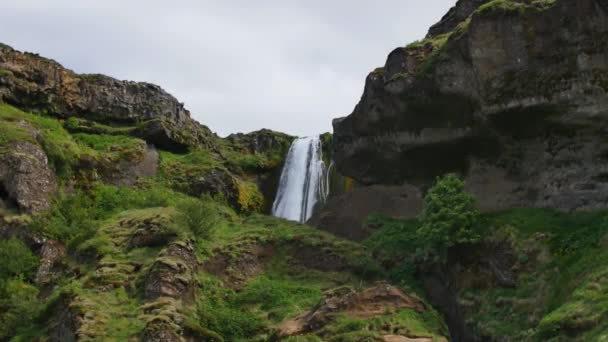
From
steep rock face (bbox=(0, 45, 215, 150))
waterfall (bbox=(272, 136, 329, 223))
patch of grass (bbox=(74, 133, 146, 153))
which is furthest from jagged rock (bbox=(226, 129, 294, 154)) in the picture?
patch of grass (bbox=(74, 133, 146, 153))

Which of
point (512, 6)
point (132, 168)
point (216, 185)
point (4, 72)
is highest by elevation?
point (512, 6)

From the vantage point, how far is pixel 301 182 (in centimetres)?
4938

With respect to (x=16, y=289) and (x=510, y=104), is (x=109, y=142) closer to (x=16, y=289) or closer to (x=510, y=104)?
(x=16, y=289)

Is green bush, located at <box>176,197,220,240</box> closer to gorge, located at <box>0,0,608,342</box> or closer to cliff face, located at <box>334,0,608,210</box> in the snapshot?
gorge, located at <box>0,0,608,342</box>

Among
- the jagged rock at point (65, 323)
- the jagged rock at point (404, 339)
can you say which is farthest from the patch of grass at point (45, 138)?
the jagged rock at point (404, 339)

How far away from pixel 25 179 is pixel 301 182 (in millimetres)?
20439

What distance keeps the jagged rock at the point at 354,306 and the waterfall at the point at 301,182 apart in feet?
73.0

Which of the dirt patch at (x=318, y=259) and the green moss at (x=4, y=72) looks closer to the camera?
the dirt patch at (x=318, y=259)

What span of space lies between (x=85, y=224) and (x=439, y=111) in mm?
16842

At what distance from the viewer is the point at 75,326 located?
73.4 feet

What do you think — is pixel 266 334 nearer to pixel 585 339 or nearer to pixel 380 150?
pixel 585 339

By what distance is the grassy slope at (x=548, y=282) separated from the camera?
1861 cm

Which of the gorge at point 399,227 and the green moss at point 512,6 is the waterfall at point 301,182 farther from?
the green moss at point 512,6

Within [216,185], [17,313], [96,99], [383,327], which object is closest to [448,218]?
[383,327]
